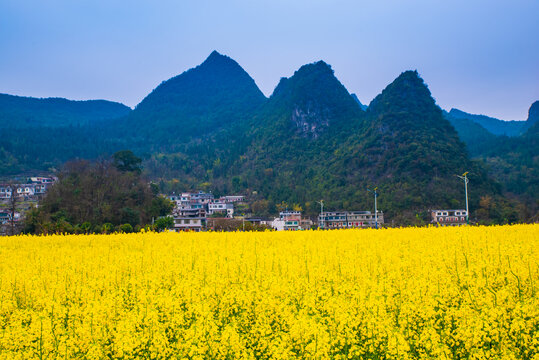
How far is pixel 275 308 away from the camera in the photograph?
576 centimetres

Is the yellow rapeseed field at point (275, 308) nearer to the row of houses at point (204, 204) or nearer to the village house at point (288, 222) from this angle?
the village house at point (288, 222)

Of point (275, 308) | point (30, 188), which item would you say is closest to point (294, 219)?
point (30, 188)

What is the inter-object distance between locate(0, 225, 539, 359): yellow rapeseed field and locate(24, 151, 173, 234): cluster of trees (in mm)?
25983

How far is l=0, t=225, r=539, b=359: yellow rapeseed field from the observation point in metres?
4.36

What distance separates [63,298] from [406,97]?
123236 millimetres

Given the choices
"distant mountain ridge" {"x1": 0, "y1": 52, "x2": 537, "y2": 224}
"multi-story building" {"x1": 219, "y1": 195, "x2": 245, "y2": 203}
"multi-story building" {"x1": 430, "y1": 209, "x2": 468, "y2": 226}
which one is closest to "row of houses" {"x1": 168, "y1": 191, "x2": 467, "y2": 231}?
"multi-story building" {"x1": 430, "y1": 209, "x2": 468, "y2": 226}

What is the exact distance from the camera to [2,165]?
11088cm

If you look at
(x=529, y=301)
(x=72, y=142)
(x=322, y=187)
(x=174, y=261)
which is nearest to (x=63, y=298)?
(x=174, y=261)

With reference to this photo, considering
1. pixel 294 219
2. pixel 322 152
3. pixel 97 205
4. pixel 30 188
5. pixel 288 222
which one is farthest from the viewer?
pixel 322 152

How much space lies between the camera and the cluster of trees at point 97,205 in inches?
1353

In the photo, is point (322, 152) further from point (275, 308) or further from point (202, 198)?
point (275, 308)

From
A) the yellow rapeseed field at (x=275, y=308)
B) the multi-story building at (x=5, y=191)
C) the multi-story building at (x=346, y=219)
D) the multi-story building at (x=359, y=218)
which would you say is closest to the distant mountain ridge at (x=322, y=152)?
the multi-story building at (x=359, y=218)

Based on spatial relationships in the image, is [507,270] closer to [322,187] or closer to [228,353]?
[228,353]

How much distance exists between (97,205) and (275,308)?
38894 millimetres
